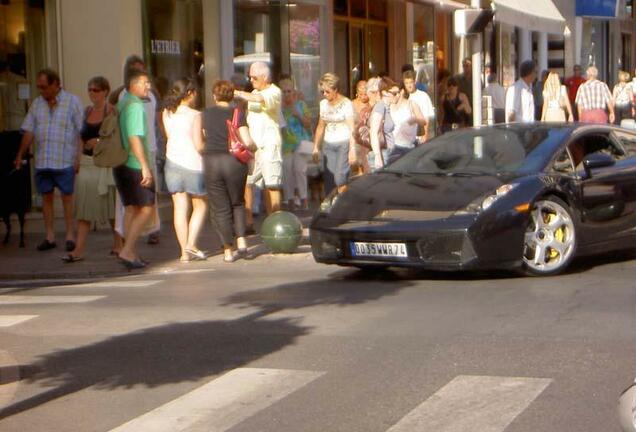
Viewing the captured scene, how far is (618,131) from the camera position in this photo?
512 inches

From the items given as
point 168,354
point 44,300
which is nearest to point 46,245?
point 44,300

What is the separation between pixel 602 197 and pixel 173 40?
28.2ft

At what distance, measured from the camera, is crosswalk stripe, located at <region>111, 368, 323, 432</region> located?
6734mm

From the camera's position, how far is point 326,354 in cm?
833

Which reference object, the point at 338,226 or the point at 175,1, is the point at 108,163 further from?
the point at 175,1

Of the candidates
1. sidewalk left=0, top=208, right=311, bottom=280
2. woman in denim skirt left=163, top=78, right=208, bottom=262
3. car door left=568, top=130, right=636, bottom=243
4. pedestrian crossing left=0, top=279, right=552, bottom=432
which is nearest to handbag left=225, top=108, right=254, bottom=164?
woman in denim skirt left=163, top=78, right=208, bottom=262

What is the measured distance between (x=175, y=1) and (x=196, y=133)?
607cm

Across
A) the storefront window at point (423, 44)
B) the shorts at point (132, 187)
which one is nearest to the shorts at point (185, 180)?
the shorts at point (132, 187)

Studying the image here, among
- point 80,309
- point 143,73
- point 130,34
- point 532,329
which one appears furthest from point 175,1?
point 532,329

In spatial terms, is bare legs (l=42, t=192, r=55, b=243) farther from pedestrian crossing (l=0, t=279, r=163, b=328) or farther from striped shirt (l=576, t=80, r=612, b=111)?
striped shirt (l=576, t=80, r=612, b=111)

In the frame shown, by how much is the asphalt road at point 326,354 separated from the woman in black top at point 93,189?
6.83 ft

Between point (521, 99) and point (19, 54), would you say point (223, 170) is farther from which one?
point (521, 99)

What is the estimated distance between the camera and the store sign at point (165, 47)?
728 inches

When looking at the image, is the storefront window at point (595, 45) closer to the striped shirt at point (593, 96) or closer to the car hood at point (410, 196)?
the striped shirt at point (593, 96)
